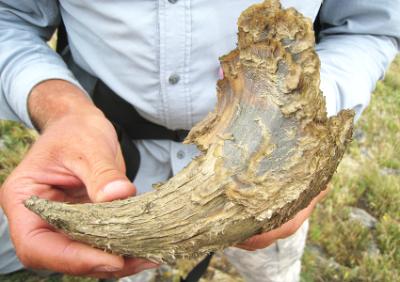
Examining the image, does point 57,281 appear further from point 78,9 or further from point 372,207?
point 372,207

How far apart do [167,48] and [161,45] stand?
3 cm

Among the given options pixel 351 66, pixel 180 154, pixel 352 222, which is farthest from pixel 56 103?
pixel 352 222

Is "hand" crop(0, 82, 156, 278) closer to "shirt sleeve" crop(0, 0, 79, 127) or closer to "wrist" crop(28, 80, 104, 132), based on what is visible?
"wrist" crop(28, 80, 104, 132)

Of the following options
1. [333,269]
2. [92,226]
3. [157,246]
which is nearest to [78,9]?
[92,226]

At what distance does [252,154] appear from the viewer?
1192 millimetres

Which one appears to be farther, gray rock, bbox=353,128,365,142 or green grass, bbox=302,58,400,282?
gray rock, bbox=353,128,365,142

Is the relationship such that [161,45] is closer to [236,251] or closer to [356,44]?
[356,44]

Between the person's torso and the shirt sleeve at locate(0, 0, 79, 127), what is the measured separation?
0.55ft

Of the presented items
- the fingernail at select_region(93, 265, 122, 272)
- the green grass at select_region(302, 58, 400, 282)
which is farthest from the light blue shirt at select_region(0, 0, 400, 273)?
the green grass at select_region(302, 58, 400, 282)

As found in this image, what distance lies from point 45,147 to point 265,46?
3.44ft

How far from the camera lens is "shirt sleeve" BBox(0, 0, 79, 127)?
208 cm

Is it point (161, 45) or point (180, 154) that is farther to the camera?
point (180, 154)

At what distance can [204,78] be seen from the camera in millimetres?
2027

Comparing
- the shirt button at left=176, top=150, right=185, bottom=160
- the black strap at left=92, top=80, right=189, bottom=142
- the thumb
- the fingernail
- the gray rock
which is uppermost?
the thumb
